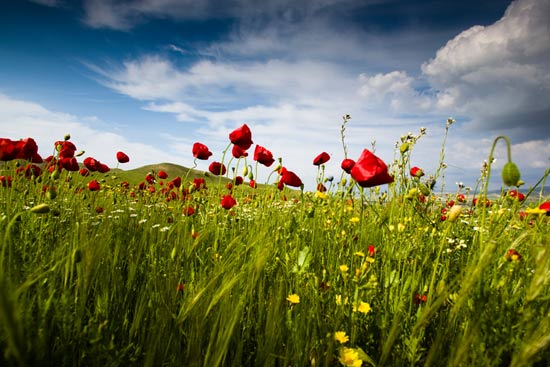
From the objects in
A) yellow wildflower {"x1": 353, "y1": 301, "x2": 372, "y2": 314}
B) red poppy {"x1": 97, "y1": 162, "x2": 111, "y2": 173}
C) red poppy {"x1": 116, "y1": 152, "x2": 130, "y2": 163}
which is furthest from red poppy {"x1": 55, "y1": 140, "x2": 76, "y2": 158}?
yellow wildflower {"x1": 353, "y1": 301, "x2": 372, "y2": 314}

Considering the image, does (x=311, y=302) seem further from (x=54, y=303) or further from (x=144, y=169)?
(x=144, y=169)

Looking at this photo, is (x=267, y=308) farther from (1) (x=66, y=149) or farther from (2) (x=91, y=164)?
(2) (x=91, y=164)

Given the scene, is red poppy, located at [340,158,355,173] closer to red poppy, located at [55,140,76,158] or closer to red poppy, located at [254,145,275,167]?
red poppy, located at [254,145,275,167]

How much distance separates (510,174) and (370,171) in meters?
0.70

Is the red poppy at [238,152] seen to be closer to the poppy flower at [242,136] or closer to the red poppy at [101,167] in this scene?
the poppy flower at [242,136]

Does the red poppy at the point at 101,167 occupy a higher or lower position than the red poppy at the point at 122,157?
lower

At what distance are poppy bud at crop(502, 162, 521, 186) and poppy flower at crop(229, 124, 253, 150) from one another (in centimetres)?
207

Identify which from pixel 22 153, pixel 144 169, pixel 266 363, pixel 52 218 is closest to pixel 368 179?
pixel 266 363

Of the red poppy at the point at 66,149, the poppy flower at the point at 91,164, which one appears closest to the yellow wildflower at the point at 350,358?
the red poppy at the point at 66,149

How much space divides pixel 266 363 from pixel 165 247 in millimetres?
1591

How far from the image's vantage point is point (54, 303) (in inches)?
50.8

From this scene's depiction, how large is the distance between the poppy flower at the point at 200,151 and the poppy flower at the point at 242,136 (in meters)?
0.76

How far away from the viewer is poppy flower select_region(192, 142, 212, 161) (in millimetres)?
3572

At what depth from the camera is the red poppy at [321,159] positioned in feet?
10.6
